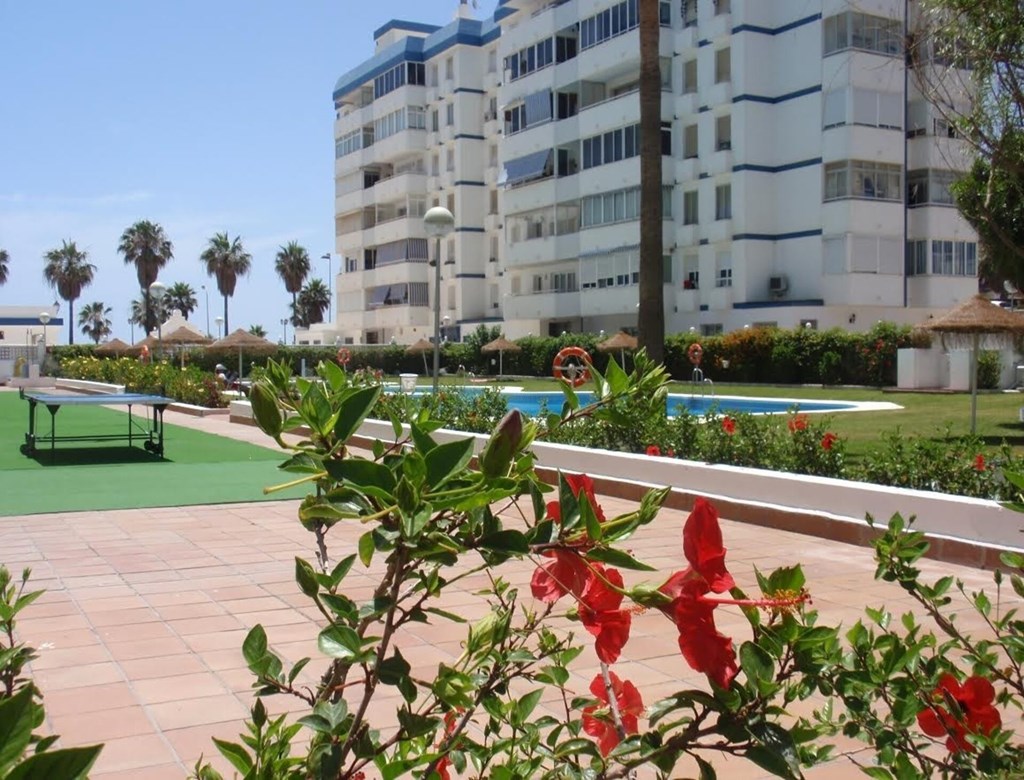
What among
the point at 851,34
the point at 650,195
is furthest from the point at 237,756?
the point at 851,34

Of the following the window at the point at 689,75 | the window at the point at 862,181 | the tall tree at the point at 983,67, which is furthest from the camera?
the window at the point at 689,75

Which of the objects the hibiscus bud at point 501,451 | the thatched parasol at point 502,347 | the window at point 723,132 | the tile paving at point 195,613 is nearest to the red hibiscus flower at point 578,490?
the hibiscus bud at point 501,451

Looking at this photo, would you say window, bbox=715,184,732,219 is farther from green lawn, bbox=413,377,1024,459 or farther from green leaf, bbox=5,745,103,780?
green leaf, bbox=5,745,103,780

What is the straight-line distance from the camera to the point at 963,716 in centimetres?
191

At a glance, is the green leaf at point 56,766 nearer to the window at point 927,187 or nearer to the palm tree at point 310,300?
the window at point 927,187

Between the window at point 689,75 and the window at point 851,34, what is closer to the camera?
the window at point 851,34

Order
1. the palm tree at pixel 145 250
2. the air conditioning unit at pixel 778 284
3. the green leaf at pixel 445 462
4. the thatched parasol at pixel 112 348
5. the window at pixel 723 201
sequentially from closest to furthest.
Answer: the green leaf at pixel 445 462, the air conditioning unit at pixel 778 284, the window at pixel 723 201, the thatched parasol at pixel 112 348, the palm tree at pixel 145 250

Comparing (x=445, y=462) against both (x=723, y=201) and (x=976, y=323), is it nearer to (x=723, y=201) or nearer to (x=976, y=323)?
(x=976, y=323)

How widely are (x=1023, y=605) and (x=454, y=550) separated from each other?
5.61 meters

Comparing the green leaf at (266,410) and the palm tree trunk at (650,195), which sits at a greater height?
the palm tree trunk at (650,195)

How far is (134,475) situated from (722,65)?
3267 centimetres

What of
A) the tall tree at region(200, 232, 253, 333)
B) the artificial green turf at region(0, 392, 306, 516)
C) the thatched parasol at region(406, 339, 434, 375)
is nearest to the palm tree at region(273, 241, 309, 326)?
the tall tree at region(200, 232, 253, 333)

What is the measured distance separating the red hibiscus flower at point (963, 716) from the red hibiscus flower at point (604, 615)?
76 cm

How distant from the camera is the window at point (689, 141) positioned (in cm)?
4175
